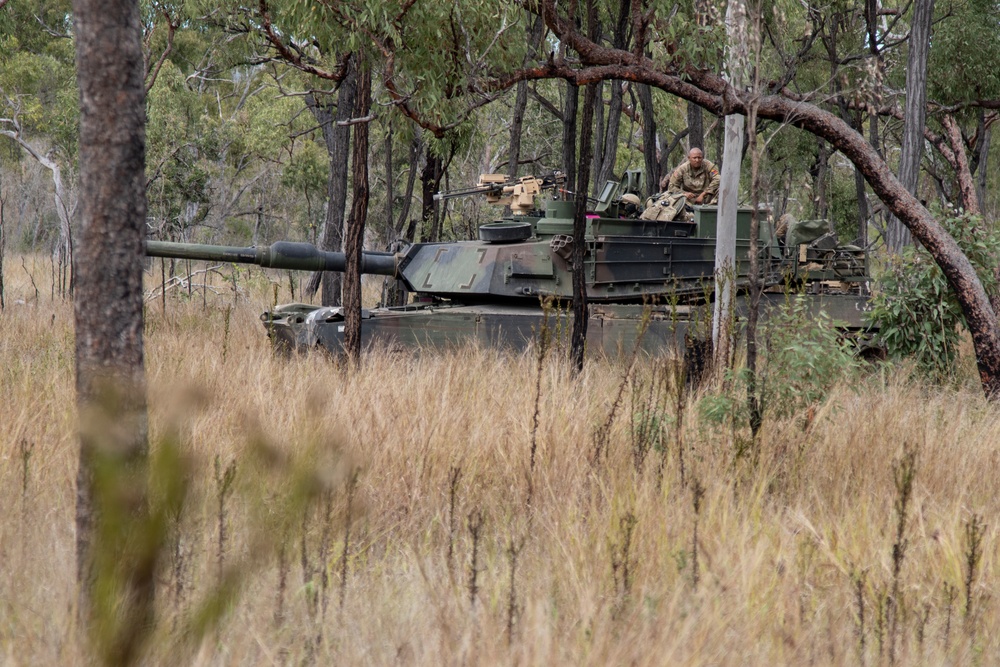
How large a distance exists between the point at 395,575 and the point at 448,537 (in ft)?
1.00

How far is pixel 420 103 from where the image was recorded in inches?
374

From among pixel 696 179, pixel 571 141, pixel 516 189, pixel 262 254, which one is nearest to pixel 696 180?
pixel 696 179

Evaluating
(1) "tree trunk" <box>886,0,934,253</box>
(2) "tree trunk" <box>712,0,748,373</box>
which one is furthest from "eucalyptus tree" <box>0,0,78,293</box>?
(2) "tree trunk" <box>712,0,748,373</box>

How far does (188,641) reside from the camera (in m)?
2.77

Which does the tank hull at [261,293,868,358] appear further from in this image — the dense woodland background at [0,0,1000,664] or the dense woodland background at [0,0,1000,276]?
the dense woodland background at [0,0,1000,276]

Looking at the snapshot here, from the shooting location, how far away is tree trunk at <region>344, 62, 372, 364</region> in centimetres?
911

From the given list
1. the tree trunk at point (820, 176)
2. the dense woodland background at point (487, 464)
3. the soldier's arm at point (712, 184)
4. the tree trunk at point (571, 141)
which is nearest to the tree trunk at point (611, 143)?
the tree trunk at point (820, 176)

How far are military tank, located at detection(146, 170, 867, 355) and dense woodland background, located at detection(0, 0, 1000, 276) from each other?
80cm

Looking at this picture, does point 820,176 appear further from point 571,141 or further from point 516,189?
point 571,141

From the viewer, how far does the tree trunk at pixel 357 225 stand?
29.9ft

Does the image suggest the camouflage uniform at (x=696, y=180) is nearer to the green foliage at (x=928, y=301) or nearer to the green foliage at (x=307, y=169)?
the green foliage at (x=928, y=301)

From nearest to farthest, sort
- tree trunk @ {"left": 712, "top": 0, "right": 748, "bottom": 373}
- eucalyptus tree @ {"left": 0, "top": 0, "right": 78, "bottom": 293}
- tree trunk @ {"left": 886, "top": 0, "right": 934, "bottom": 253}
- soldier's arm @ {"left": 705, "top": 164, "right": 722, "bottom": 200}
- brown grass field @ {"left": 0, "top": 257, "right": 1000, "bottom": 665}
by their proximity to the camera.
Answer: brown grass field @ {"left": 0, "top": 257, "right": 1000, "bottom": 665} → tree trunk @ {"left": 712, "top": 0, "right": 748, "bottom": 373} → soldier's arm @ {"left": 705, "top": 164, "right": 722, "bottom": 200} → tree trunk @ {"left": 886, "top": 0, "right": 934, "bottom": 253} → eucalyptus tree @ {"left": 0, "top": 0, "right": 78, "bottom": 293}

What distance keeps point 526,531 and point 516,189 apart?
768 centimetres

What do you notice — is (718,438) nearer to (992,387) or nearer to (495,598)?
(495,598)
